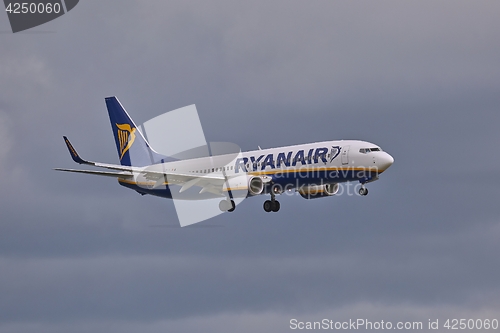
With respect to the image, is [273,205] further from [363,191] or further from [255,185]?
[363,191]

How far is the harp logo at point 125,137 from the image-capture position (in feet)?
302

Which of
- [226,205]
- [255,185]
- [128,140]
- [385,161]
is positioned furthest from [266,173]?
[128,140]

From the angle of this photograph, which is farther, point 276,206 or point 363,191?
point 276,206

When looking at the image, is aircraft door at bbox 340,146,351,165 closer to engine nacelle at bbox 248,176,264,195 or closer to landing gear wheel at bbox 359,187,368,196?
landing gear wheel at bbox 359,187,368,196

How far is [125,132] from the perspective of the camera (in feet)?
305

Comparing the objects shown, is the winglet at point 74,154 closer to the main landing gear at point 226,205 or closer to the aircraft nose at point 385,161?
the main landing gear at point 226,205

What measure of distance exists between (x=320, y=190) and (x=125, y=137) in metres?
25.4

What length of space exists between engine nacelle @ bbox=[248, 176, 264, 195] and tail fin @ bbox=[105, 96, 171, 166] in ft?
62.3

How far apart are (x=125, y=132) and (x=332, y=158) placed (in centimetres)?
3094

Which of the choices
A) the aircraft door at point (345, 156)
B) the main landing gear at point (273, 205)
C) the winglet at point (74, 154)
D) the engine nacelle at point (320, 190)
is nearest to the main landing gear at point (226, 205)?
the main landing gear at point (273, 205)

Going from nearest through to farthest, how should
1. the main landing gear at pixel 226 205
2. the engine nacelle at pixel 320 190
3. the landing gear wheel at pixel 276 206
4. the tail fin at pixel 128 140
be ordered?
the main landing gear at pixel 226 205 → the landing gear wheel at pixel 276 206 → the engine nacelle at pixel 320 190 → the tail fin at pixel 128 140

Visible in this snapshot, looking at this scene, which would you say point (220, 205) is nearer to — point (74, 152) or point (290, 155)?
point (290, 155)

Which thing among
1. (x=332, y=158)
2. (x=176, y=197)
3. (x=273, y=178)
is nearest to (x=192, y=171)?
(x=176, y=197)

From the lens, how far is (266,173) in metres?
A: 73.2
